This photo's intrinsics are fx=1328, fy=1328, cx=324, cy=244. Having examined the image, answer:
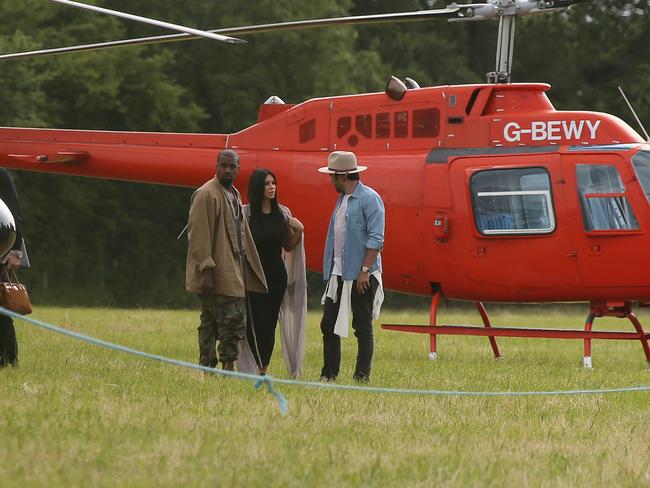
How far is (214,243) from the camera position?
33.7 ft

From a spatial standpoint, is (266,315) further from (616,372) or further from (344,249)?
(616,372)

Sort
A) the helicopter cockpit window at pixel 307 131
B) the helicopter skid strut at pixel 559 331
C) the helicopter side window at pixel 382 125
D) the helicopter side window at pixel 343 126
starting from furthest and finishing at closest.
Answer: the helicopter cockpit window at pixel 307 131 → the helicopter side window at pixel 343 126 → the helicopter side window at pixel 382 125 → the helicopter skid strut at pixel 559 331

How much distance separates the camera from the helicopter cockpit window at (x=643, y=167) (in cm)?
1353

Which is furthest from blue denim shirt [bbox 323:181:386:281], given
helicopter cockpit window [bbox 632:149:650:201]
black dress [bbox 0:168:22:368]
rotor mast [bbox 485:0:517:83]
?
helicopter cockpit window [bbox 632:149:650:201]

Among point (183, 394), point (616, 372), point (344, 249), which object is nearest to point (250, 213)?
point (344, 249)

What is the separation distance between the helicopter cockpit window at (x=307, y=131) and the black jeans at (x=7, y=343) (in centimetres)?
533

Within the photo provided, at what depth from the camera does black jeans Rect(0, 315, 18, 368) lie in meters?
10.6

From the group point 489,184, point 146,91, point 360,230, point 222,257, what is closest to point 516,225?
point 489,184

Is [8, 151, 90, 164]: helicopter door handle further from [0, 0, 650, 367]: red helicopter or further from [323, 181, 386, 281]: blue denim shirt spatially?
[323, 181, 386, 281]: blue denim shirt

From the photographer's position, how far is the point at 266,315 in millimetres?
10938

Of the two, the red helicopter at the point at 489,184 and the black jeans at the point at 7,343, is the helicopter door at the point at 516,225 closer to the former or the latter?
the red helicopter at the point at 489,184

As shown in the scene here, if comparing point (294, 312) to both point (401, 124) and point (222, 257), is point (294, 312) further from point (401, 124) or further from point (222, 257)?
point (401, 124)

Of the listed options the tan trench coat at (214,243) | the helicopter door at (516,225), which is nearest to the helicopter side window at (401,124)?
the helicopter door at (516,225)

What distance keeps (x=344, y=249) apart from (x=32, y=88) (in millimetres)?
26324
